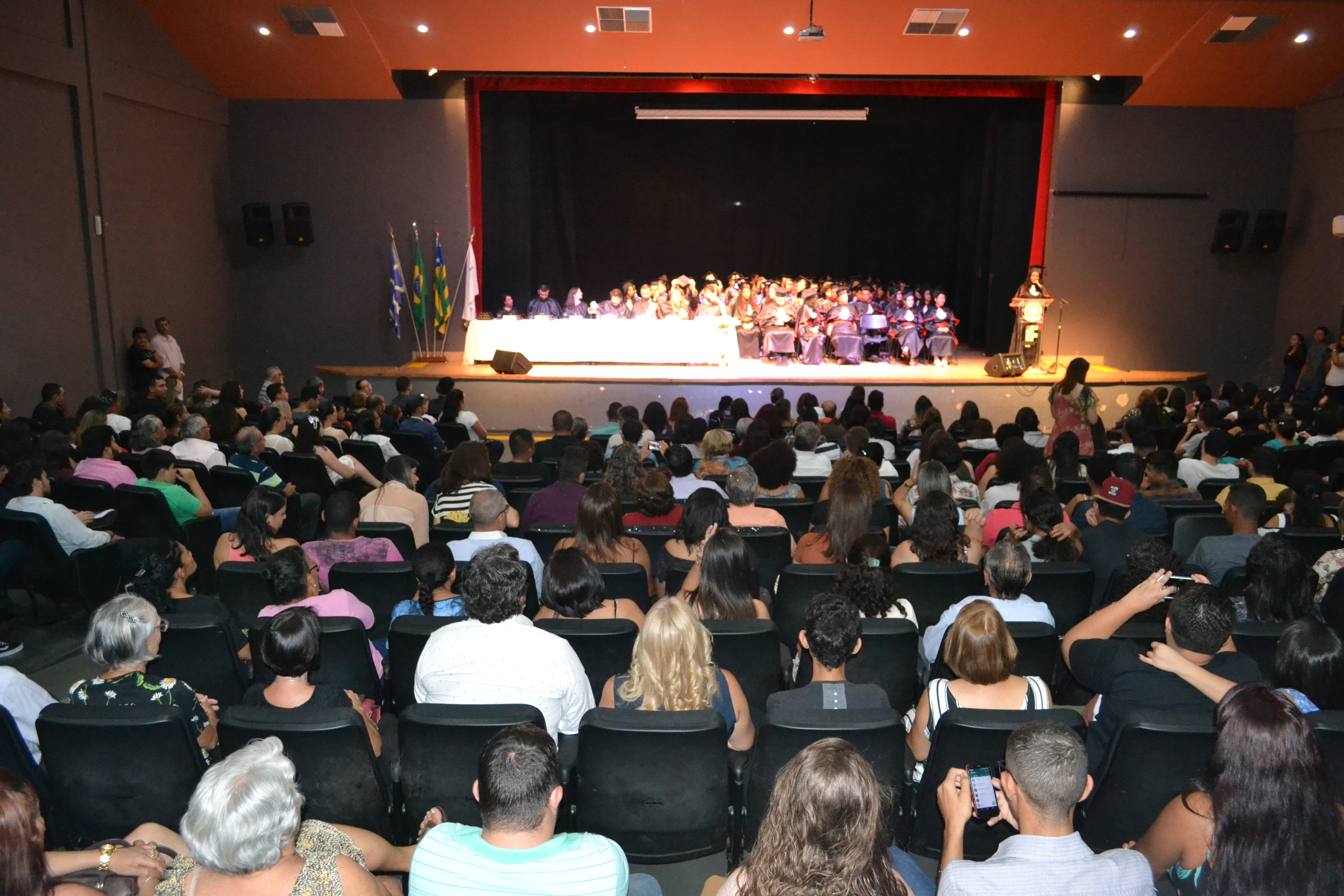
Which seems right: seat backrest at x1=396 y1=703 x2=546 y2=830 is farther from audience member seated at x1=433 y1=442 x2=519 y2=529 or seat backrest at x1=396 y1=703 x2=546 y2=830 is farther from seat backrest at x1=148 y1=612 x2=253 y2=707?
audience member seated at x1=433 y1=442 x2=519 y2=529

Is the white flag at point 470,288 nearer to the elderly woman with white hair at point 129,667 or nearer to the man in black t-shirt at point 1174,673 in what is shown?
the elderly woman with white hair at point 129,667

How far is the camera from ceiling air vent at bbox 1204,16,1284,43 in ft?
34.2

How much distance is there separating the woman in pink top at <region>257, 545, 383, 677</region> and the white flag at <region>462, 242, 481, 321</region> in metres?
9.26

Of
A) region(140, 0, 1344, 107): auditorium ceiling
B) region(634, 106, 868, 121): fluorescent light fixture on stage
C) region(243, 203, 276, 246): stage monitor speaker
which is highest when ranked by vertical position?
region(140, 0, 1344, 107): auditorium ceiling

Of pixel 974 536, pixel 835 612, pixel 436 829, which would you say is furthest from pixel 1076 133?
pixel 436 829

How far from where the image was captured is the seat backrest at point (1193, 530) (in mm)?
4570

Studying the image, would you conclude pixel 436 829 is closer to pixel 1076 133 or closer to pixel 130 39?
pixel 130 39

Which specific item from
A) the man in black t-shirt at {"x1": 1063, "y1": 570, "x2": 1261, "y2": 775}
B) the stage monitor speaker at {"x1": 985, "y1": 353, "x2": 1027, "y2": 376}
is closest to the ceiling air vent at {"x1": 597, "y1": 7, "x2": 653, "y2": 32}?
the stage monitor speaker at {"x1": 985, "y1": 353, "x2": 1027, "y2": 376}

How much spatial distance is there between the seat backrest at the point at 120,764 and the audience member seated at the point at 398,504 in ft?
6.85

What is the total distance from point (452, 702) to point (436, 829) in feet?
2.39

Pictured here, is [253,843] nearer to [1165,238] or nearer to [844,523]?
[844,523]

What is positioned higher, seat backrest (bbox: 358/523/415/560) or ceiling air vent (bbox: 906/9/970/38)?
ceiling air vent (bbox: 906/9/970/38)

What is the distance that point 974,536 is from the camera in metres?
4.30

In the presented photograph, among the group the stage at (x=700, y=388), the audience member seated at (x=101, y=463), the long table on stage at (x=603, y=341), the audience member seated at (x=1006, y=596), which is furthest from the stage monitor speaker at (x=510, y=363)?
the audience member seated at (x=1006, y=596)
